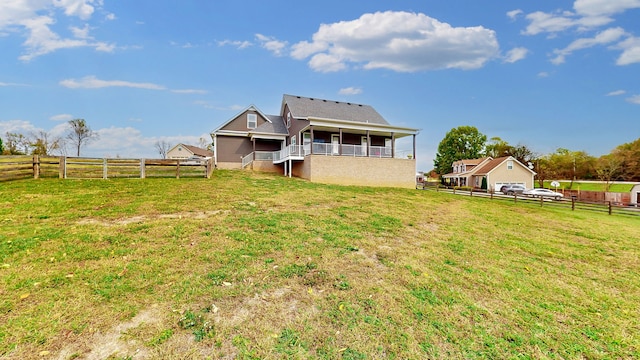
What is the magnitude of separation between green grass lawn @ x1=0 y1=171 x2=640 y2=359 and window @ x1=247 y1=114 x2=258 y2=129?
17.7 meters

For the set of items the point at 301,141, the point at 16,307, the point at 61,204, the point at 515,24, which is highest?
the point at 515,24

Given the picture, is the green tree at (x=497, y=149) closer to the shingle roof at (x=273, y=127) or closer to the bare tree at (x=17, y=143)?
the shingle roof at (x=273, y=127)

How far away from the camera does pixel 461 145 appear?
5750 cm

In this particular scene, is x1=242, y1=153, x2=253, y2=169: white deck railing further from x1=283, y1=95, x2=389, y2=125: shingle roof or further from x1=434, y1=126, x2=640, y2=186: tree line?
x1=434, y1=126, x2=640, y2=186: tree line

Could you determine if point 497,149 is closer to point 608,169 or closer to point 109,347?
point 608,169

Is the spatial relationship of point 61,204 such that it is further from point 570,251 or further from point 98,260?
point 570,251

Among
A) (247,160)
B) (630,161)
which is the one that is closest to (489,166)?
(630,161)

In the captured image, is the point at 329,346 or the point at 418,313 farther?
A: the point at 418,313

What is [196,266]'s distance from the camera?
4.62m

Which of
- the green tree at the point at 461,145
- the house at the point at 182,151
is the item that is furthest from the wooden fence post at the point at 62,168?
the green tree at the point at 461,145

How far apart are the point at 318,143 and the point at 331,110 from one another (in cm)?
579

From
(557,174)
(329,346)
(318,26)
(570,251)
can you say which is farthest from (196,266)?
(557,174)

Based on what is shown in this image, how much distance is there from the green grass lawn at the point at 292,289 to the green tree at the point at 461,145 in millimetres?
53407

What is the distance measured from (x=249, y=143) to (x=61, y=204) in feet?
55.2
